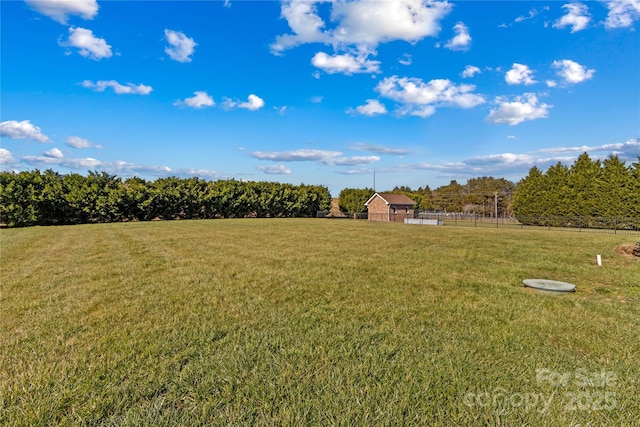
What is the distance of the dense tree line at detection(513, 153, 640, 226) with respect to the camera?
26.1 meters

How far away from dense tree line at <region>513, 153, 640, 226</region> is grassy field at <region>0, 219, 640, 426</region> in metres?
26.1

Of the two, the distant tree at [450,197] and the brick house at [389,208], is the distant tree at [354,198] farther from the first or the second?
the distant tree at [450,197]

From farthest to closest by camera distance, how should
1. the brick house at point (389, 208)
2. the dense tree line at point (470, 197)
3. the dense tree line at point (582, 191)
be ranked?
the dense tree line at point (470, 197) → the brick house at point (389, 208) → the dense tree line at point (582, 191)

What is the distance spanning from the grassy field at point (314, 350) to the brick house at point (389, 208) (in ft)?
115

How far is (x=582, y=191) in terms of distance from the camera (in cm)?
2903

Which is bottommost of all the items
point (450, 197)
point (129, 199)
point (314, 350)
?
point (314, 350)

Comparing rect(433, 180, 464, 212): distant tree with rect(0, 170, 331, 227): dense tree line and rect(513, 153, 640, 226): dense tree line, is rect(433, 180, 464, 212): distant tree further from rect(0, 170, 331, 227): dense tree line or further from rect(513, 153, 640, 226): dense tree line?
rect(0, 170, 331, 227): dense tree line

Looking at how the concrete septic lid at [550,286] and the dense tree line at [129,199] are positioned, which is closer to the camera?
the concrete septic lid at [550,286]

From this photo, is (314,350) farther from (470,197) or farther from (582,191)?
(470,197)

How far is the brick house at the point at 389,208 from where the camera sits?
41.3 meters

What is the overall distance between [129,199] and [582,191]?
41360mm

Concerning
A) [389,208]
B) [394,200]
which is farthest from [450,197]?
[389,208]

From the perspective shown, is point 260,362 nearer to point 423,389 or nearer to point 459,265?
point 423,389

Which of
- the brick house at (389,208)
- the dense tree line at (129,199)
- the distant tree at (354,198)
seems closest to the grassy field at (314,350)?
the dense tree line at (129,199)
